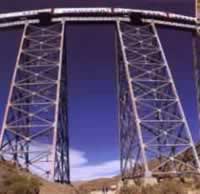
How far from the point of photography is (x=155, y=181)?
58.0ft

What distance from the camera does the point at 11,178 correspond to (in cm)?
1182

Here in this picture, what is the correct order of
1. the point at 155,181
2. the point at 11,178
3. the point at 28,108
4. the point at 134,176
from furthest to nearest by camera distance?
the point at 28,108
the point at 134,176
the point at 155,181
the point at 11,178

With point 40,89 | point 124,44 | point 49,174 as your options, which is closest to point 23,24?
point 40,89

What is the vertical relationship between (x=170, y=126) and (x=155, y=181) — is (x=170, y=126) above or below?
above

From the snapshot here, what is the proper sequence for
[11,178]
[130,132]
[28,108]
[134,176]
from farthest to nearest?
1. [28,108]
2. [130,132]
3. [134,176]
4. [11,178]

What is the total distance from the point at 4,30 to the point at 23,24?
136 cm

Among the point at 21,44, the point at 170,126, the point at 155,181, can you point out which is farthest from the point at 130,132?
the point at 21,44

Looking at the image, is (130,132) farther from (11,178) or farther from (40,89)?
(11,178)

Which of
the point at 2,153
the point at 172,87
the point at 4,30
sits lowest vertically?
the point at 2,153

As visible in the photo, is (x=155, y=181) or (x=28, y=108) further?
(x=28, y=108)

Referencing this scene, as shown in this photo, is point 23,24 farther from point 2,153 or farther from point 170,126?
point 170,126

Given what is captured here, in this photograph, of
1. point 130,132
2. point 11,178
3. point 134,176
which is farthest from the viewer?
point 130,132

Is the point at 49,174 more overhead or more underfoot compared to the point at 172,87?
more underfoot

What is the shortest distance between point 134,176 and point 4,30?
10.7 meters
